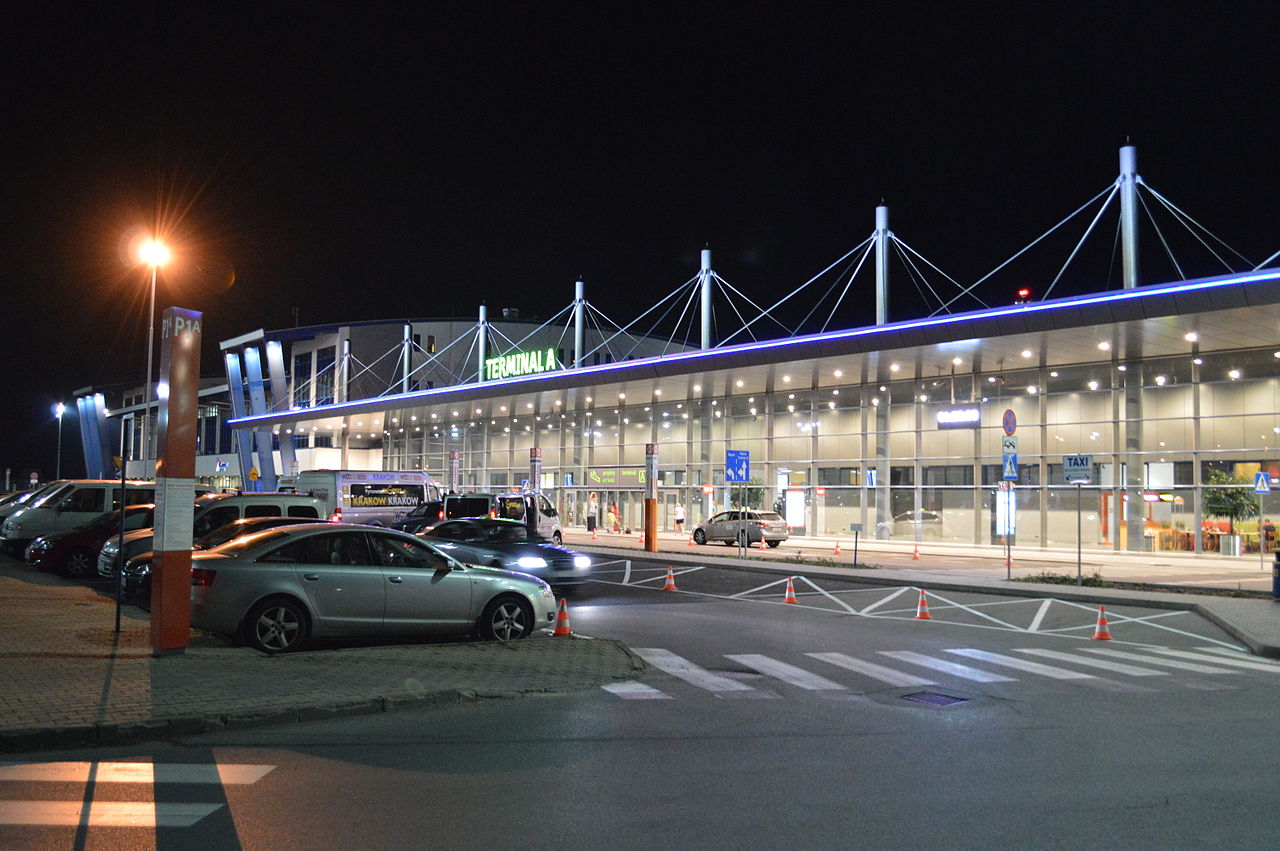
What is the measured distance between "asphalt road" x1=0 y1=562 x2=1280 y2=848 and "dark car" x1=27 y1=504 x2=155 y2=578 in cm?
1399

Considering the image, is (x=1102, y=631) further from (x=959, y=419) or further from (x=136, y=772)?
(x=959, y=419)

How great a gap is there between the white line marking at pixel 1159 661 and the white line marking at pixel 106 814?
36.2 ft

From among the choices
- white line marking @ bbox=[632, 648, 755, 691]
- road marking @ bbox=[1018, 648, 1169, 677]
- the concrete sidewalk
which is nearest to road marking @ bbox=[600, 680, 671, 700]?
the concrete sidewalk

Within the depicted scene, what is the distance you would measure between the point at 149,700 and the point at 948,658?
9.12 meters

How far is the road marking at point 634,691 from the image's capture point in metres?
9.47

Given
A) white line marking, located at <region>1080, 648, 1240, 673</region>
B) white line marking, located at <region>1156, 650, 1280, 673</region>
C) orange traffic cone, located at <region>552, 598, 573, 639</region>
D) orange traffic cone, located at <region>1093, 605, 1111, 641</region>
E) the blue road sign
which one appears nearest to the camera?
white line marking, located at <region>1080, 648, 1240, 673</region>

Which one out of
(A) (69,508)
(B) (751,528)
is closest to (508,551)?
(A) (69,508)

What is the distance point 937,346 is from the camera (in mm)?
32469

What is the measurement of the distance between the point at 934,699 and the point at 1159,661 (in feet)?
15.2

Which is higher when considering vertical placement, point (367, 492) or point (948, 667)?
point (367, 492)

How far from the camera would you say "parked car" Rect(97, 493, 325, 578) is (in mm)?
18266

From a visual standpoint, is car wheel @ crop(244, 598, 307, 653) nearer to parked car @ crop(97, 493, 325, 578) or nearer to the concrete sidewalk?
the concrete sidewalk

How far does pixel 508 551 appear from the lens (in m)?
18.2

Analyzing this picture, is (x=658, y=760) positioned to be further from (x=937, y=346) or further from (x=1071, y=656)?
(x=937, y=346)
